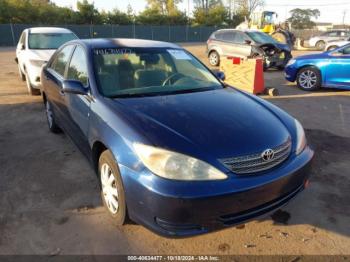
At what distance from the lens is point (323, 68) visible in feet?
29.2

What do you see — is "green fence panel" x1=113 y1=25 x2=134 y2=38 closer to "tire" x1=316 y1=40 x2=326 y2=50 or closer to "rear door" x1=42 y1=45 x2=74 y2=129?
"tire" x1=316 y1=40 x2=326 y2=50

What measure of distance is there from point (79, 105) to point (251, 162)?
2.00 metres

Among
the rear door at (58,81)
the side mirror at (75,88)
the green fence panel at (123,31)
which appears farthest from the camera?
the green fence panel at (123,31)

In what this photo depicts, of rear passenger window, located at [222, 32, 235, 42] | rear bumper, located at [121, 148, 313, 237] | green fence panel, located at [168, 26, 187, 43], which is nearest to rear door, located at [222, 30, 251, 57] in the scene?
rear passenger window, located at [222, 32, 235, 42]

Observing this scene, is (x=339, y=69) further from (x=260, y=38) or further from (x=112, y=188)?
(x=112, y=188)

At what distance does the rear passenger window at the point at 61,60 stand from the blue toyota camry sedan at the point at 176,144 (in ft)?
2.02

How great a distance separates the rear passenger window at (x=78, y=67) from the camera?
3.66 meters

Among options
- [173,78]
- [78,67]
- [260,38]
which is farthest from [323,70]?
[78,67]

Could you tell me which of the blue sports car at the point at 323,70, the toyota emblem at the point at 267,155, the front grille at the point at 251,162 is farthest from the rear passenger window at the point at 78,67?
the blue sports car at the point at 323,70

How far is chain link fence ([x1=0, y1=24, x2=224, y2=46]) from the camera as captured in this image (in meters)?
31.7

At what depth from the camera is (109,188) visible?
304 centimetres

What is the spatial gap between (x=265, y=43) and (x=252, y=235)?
11.4 metres

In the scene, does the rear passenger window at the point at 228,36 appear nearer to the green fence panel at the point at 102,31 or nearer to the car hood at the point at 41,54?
the car hood at the point at 41,54

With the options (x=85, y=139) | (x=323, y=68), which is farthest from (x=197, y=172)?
(x=323, y=68)
